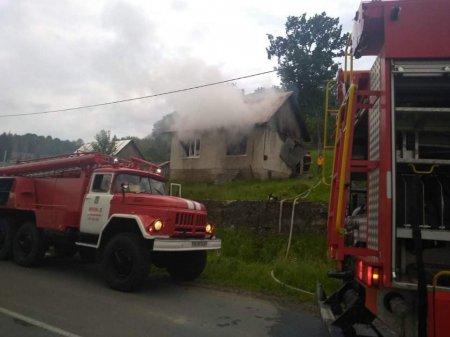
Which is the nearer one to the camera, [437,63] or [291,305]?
[437,63]

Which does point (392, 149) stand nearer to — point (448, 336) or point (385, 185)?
point (385, 185)

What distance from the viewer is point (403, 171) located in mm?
4105

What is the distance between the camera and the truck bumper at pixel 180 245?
310 inches

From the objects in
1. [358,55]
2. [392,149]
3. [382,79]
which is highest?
[358,55]

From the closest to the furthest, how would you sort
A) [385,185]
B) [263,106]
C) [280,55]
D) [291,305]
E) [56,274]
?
[385,185] → [291,305] → [56,274] → [263,106] → [280,55]

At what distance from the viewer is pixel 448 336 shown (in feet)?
10.7

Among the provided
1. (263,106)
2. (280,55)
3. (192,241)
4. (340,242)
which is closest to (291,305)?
(192,241)

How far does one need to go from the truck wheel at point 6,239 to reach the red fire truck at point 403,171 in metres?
8.91

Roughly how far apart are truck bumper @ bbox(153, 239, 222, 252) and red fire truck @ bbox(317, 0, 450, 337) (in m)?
3.91

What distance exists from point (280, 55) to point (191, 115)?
25308mm

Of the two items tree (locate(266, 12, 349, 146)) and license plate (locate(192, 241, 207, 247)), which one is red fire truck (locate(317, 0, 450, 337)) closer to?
license plate (locate(192, 241, 207, 247))

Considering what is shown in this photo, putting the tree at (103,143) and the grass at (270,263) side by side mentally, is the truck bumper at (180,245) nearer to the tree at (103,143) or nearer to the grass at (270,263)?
the grass at (270,263)

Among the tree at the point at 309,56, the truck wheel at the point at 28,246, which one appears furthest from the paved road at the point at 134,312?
the tree at the point at 309,56

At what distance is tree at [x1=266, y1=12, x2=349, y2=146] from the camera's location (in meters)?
40.7
